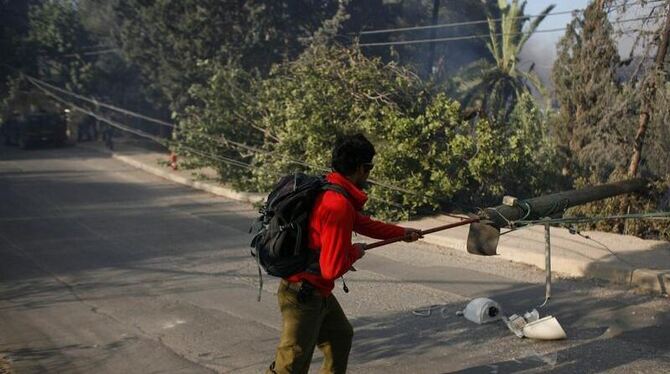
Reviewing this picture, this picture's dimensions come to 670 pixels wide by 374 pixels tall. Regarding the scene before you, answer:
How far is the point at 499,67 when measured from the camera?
2722cm

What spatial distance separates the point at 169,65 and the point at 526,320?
1857 centimetres

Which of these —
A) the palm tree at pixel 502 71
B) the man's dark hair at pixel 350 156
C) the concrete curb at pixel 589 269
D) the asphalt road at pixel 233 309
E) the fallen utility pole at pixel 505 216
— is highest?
the palm tree at pixel 502 71

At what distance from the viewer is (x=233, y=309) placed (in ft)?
22.6

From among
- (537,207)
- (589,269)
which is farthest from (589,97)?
(537,207)

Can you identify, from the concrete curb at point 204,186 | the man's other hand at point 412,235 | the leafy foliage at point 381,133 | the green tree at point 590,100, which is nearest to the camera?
the man's other hand at point 412,235

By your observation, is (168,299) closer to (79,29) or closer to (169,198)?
(169,198)

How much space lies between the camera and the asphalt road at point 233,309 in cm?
546

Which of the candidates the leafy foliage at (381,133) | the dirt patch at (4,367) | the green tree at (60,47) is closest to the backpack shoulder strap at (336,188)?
the dirt patch at (4,367)

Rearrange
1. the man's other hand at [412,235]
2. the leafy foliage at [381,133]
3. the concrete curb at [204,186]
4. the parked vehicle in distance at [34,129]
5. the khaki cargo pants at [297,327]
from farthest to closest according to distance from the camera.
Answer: the parked vehicle in distance at [34,129] → the concrete curb at [204,186] → the leafy foliage at [381,133] → the man's other hand at [412,235] → the khaki cargo pants at [297,327]

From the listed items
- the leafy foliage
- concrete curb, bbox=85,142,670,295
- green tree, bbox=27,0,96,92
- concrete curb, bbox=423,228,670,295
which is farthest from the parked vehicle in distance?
concrete curb, bbox=423,228,670,295

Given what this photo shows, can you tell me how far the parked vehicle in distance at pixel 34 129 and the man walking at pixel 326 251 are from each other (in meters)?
22.7

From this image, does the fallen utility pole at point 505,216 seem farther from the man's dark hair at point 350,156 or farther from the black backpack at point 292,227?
the black backpack at point 292,227

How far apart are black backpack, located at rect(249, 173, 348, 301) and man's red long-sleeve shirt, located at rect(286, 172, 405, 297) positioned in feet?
0.13

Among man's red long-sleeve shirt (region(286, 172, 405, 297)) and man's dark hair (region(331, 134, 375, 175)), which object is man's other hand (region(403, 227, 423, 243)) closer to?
man's red long-sleeve shirt (region(286, 172, 405, 297))
